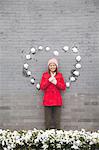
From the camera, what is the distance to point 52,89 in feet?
18.9

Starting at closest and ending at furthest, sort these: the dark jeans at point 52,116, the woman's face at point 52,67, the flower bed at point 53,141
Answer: the flower bed at point 53,141 → the woman's face at point 52,67 → the dark jeans at point 52,116

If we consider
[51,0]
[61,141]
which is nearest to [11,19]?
[51,0]

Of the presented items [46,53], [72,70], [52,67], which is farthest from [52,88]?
[46,53]

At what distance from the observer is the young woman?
570 centimetres

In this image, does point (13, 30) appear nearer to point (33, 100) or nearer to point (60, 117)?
point (33, 100)

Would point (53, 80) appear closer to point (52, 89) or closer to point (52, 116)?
point (52, 89)

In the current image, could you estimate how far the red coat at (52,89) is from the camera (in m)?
5.71

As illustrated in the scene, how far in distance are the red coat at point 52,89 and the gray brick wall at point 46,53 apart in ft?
0.57

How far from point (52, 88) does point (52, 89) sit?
16 mm

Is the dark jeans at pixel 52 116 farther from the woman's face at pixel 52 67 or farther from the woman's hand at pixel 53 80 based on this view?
the woman's face at pixel 52 67

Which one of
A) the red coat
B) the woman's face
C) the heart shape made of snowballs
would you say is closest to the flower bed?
the red coat

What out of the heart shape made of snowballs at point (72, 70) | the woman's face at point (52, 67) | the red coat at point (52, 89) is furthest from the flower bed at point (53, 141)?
the heart shape made of snowballs at point (72, 70)

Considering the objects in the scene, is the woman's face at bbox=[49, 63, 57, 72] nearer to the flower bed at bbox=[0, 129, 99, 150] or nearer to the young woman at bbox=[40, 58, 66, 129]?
the young woman at bbox=[40, 58, 66, 129]

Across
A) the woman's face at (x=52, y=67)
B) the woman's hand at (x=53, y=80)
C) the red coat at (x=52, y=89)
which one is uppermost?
the woman's face at (x=52, y=67)
